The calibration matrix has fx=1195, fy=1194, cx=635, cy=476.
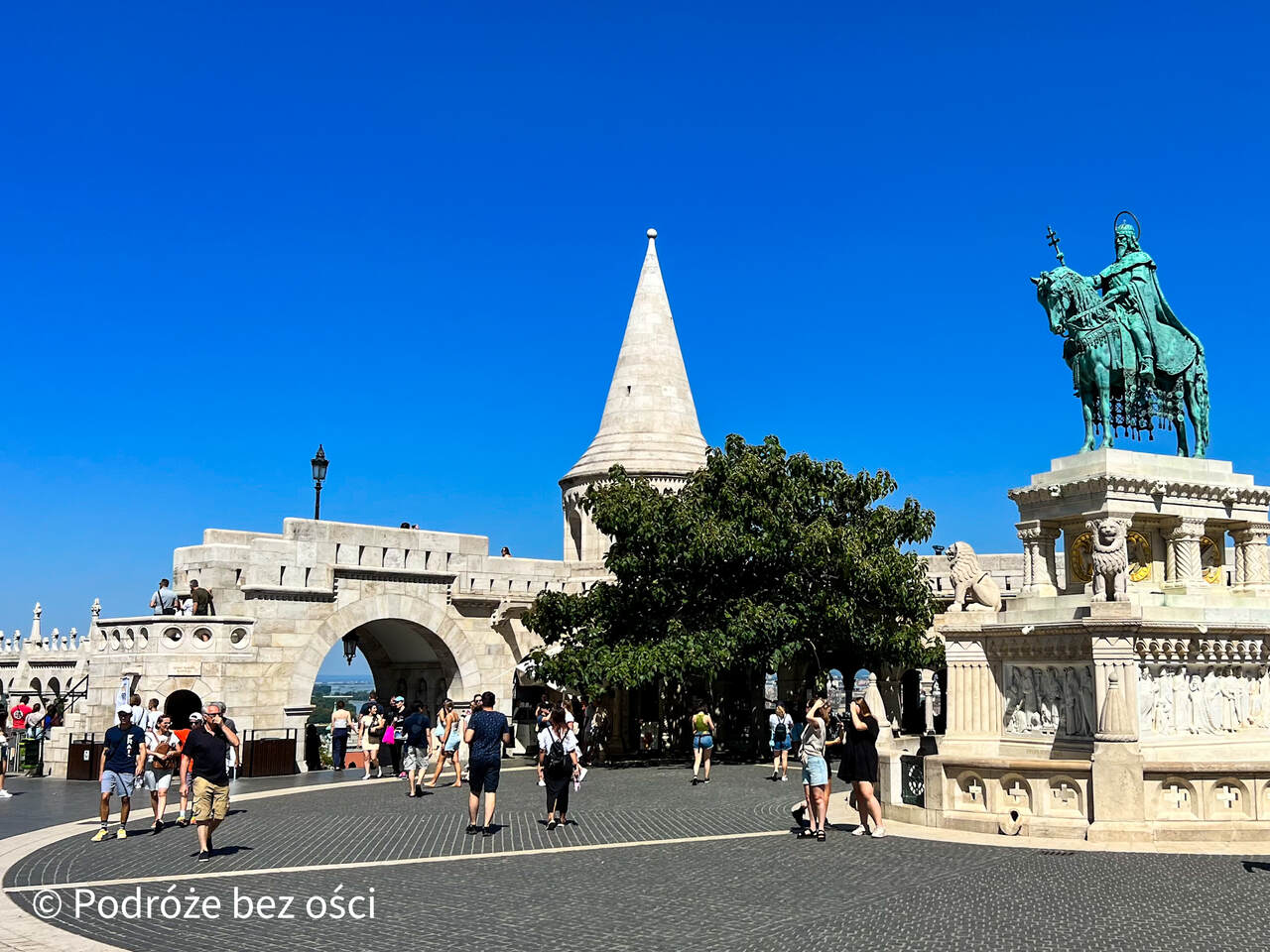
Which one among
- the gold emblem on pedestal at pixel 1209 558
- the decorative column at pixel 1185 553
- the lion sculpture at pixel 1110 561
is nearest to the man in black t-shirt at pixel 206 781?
the lion sculpture at pixel 1110 561

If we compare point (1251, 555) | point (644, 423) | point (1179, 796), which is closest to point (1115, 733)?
Result: point (1179, 796)

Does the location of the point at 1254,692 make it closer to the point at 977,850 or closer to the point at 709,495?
the point at 977,850

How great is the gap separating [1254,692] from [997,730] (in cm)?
289

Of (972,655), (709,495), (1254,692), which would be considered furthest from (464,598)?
(1254,692)

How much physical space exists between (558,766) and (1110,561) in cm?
633

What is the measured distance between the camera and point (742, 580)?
23344 mm

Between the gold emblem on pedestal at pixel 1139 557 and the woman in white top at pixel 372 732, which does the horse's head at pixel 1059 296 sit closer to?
the gold emblem on pedestal at pixel 1139 557

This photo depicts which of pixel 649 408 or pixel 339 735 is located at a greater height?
pixel 649 408

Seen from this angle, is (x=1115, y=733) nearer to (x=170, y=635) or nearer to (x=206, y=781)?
(x=206, y=781)

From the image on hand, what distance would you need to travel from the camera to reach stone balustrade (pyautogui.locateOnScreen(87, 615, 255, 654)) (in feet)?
74.9

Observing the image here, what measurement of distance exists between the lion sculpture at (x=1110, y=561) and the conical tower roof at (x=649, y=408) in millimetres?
17797

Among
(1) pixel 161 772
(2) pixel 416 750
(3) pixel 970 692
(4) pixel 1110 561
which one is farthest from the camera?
(2) pixel 416 750

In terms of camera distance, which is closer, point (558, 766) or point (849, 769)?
point (849, 769)

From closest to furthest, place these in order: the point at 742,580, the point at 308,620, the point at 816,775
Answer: the point at 816,775
the point at 742,580
the point at 308,620
